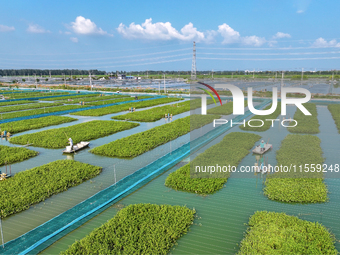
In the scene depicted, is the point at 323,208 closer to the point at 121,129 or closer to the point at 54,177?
the point at 54,177

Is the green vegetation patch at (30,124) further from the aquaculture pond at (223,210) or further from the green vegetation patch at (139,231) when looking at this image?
the green vegetation patch at (139,231)

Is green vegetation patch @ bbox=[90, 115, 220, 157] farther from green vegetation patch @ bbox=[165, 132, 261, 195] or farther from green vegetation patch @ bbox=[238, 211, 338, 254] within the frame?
green vegetation patch @ bbox=[238, 211, 338, 254]

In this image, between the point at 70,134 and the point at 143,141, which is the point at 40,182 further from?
the point at 70,134

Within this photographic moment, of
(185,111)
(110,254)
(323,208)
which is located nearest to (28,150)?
(110,254)

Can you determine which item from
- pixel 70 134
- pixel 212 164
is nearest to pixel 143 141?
pixel 212 164

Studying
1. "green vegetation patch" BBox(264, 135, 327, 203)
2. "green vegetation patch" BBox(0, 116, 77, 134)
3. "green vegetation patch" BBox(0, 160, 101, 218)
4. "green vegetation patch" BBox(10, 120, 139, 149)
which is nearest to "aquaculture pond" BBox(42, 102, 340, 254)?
"green vegetation patch" BBox(264, 135, 327, 203)

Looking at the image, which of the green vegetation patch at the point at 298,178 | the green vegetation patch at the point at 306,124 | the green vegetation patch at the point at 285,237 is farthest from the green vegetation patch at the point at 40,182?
the green vegetation patch at the point at 306,124

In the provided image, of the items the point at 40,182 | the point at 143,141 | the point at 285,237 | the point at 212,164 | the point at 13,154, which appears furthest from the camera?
the point at 143,141
